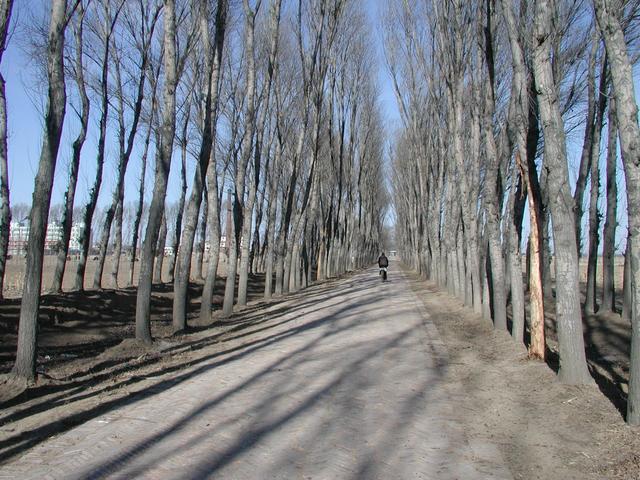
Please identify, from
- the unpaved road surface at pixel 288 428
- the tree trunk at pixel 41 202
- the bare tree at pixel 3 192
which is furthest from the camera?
the bare tree at pixel 3 192

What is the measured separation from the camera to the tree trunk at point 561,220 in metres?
6.62

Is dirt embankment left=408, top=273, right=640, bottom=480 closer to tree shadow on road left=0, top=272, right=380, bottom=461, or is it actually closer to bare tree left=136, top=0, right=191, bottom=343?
tree shadow on road left=0, top=272, right=380, bottom=461

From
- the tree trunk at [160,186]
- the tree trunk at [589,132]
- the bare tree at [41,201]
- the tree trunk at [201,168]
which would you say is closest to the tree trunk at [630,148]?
the bare tree at [41,201]

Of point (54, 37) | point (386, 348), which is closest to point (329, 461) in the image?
point (386, 348)

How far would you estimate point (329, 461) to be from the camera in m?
4.58

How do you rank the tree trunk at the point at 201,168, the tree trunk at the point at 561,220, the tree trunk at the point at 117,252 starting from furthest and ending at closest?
the tree trunk at the point at 117,252 → the tree trunk at the point at 201,168 → the tree trunk at the point at 561,220

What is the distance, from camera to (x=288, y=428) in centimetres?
545

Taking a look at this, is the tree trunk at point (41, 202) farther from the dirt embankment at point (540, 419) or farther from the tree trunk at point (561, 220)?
the tree trunk at point (561, 220)

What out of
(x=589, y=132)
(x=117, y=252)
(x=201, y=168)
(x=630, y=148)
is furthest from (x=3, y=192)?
(x=589, y=132)

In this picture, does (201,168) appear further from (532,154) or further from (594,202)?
(594,202)

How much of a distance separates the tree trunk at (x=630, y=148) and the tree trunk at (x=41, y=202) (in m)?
6.52

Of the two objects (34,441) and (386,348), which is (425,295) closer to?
(386,348)

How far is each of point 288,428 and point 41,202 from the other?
14.5 feet

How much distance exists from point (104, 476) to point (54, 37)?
6.02 metres
